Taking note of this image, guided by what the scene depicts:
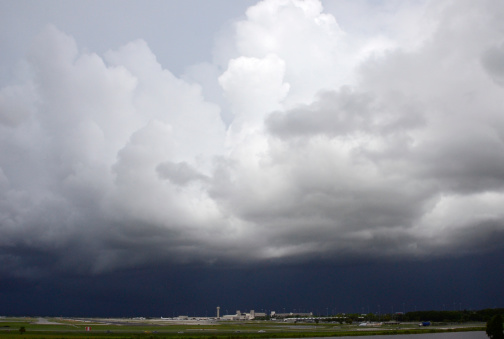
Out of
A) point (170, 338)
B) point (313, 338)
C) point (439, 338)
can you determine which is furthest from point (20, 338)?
point (439, 338)

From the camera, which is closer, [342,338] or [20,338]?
[20,338]

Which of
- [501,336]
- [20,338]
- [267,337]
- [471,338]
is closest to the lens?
[501,336]

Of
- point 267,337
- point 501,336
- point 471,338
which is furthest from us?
point 267,337

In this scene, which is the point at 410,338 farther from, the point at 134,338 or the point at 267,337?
the point at 134,338

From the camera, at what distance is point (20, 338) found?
319ft

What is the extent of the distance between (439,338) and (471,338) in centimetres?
678

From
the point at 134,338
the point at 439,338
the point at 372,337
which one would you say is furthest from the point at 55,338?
the point at 439,338

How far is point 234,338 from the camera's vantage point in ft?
346

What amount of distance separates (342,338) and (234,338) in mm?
25960

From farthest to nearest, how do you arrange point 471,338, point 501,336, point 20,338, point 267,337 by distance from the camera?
point 267,337
point 471,338
point 20,338
point 501,336

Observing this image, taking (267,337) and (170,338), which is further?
(267,337)

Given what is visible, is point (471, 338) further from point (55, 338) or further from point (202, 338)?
point (55, 338)

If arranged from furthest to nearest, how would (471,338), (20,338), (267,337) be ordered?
1. (267,337)
2. (471,338)
3. (20,338)

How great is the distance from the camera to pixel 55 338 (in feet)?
333
